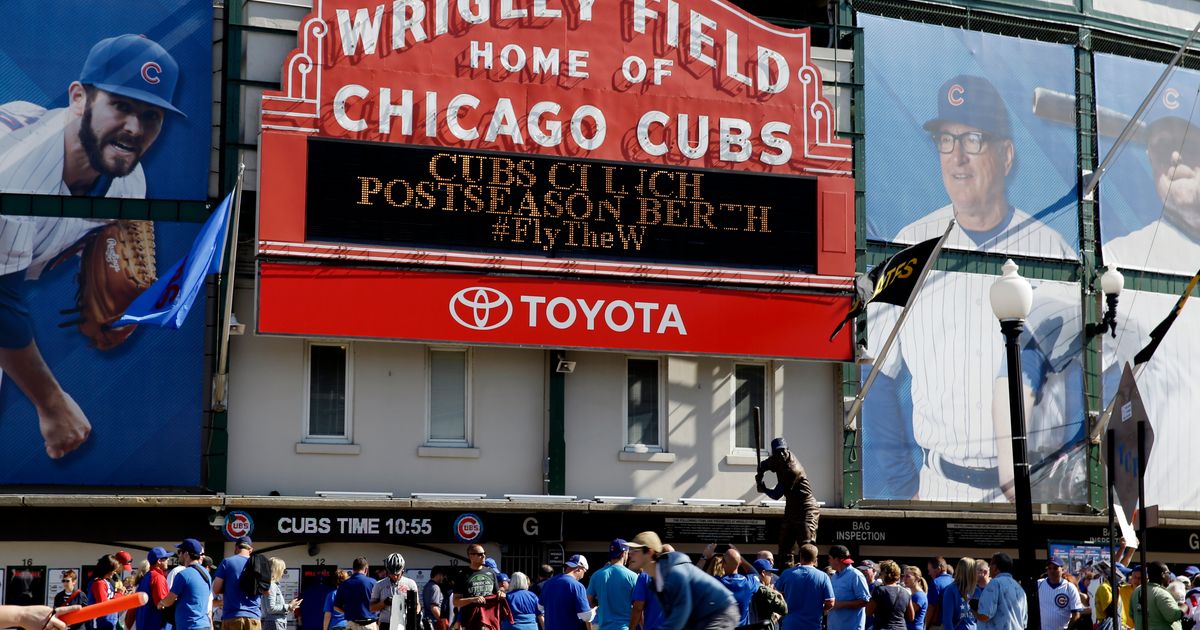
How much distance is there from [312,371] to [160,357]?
7.76 feet

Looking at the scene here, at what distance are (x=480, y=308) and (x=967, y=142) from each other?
383 inches

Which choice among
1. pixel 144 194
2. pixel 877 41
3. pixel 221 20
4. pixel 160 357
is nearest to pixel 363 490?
pixel 160 357

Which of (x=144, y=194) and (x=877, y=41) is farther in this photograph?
(x=877, y=41)

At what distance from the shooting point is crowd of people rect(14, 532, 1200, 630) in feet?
51.6

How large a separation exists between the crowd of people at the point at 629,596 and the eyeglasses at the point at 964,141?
9.73 meters

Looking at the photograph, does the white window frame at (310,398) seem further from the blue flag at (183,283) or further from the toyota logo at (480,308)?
the blue flag at (183,283)

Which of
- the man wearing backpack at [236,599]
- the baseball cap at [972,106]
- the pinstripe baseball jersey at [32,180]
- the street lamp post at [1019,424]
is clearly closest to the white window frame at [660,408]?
the baseball cap at [972,106]

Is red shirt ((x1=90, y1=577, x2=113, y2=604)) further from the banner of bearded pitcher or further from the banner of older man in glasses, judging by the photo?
the banner of older man in glasses

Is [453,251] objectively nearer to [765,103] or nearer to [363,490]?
[363,490]

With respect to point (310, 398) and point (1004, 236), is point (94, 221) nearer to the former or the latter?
point (310, 398)

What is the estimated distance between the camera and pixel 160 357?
24.4m

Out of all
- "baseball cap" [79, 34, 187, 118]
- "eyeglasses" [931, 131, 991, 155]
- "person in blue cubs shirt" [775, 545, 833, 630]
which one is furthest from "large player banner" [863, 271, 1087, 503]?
"baseball cap" [79, 34, 187, 118]

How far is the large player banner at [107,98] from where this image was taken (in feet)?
80.0

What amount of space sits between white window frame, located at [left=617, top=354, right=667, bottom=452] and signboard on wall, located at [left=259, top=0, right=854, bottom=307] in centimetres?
173
